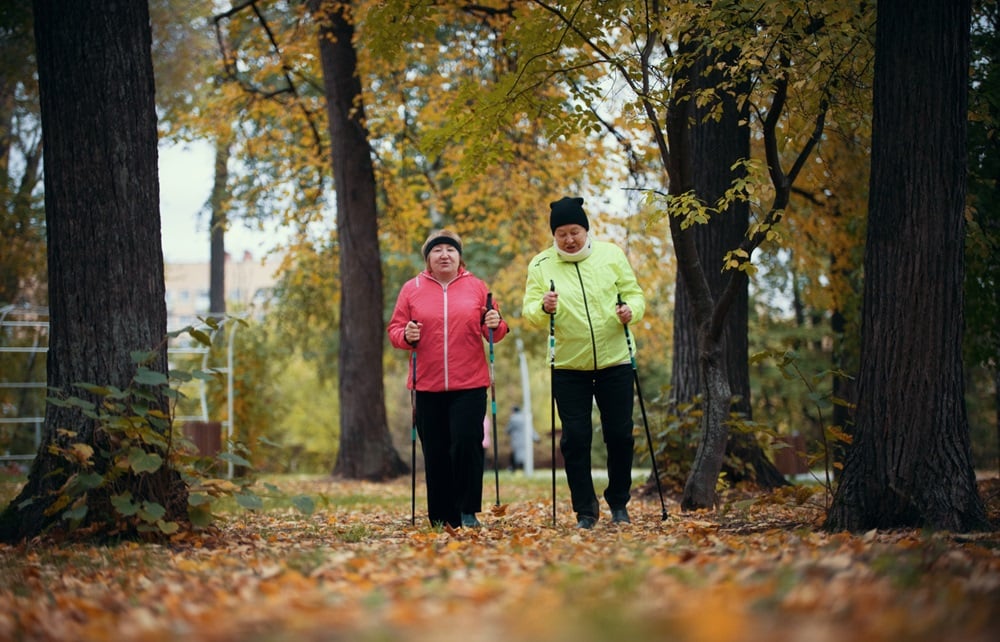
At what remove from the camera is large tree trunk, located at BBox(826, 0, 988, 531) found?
4.93 meters

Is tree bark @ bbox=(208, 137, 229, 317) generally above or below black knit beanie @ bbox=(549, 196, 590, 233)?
above

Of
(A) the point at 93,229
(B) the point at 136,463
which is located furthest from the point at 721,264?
(B) the point at 136,463

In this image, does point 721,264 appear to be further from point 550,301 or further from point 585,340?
point 550,301

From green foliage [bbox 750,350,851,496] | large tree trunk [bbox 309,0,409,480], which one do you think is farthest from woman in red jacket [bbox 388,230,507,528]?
large tree trunk [bbox 309,0,409,480]

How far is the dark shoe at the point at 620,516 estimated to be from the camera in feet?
20.7

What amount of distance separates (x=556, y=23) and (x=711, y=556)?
427 cm

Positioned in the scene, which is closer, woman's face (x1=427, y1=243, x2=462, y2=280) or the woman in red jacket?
the woman in red jacket

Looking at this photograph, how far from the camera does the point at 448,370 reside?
20.7 feet

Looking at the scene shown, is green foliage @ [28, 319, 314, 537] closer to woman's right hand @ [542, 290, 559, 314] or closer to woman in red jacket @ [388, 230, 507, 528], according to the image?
woman in red jacket @ [388, 230, 507, 528]

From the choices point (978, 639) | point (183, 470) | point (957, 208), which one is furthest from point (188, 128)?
point (978, 639)

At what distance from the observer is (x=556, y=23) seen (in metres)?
7.07

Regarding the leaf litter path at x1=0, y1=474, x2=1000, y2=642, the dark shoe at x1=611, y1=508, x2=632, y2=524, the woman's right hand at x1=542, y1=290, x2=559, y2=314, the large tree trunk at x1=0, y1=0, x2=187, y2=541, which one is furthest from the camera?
the dark shoe at x1=611, y1=508, x2=632, y2=524

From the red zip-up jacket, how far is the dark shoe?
1162 mm

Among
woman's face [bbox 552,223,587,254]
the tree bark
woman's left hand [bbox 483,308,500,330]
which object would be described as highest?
the tree bark
